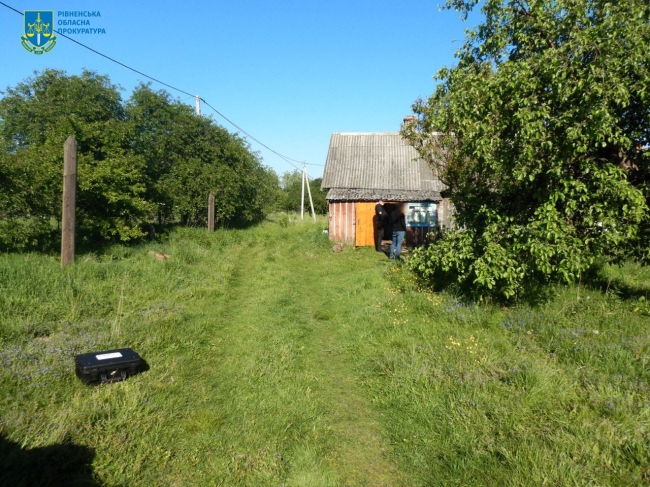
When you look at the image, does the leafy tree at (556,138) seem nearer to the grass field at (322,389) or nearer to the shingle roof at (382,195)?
the grass field at (322,389)

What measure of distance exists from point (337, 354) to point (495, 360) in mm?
2111

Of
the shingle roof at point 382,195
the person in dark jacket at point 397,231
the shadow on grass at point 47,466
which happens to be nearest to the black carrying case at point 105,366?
the shadow on grass at point 47,466

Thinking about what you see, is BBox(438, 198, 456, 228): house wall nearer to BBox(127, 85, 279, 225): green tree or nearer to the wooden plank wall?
the wooden plank wall

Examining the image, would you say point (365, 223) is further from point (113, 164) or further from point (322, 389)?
point (322, 389)

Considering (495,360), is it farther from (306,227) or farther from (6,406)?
(306,227)

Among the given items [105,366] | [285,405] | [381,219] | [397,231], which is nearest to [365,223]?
[381,219]

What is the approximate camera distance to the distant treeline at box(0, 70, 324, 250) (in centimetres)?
900

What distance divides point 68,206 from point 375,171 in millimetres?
11886

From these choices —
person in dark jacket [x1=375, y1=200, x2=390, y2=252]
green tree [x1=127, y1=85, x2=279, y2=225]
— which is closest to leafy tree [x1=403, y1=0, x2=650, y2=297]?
person in dark jacket [x1=375, y1=200, x2=390, y2=252]

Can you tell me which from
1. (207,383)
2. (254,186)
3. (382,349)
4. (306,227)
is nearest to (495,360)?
(382,349)

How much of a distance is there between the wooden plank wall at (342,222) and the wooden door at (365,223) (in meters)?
0.25

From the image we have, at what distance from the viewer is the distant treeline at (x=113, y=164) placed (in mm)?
9000

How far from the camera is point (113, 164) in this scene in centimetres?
1118

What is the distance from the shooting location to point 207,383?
4438mm
